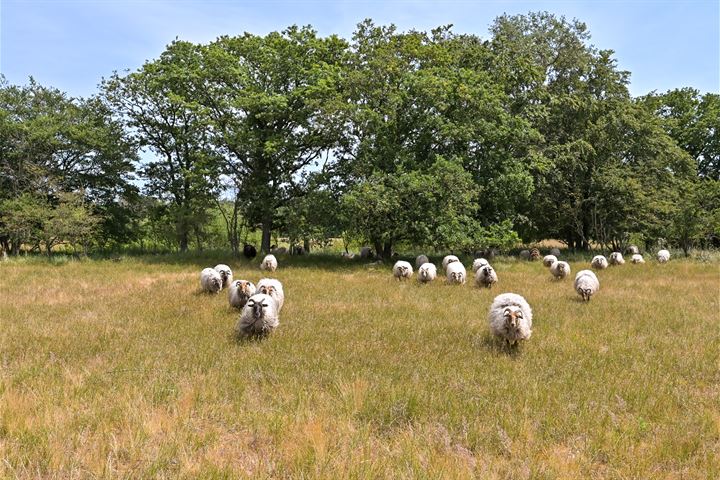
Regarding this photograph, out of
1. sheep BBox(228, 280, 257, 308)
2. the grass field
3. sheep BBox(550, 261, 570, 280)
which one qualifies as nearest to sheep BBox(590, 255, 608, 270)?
sheep BBox(550, 261, 570, 280)

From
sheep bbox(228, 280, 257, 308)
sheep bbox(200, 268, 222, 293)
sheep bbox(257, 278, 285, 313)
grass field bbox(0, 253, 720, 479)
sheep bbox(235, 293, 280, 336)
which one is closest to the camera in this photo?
grass field bbox(0, 253, 720, 479)

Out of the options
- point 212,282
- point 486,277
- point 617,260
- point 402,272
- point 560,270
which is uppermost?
point 617,260

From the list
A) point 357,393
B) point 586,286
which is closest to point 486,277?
point 586,286

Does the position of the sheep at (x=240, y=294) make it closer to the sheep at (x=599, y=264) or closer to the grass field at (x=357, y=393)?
the grass field at (x=357, y=393)

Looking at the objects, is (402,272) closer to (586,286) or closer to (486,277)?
(486,277)

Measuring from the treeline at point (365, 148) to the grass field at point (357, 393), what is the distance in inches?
516

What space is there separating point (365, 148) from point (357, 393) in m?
20.9

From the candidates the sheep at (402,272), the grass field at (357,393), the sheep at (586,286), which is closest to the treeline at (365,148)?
the sheep at (402,272)

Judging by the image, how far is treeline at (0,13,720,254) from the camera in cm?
2483

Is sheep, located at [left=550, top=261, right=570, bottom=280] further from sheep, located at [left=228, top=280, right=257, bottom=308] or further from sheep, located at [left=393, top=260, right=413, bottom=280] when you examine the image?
sheep, located at [left=228, top=280, right=257, bottom=308]

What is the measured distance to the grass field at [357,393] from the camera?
4.56m

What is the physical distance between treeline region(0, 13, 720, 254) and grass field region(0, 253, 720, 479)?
13.1m

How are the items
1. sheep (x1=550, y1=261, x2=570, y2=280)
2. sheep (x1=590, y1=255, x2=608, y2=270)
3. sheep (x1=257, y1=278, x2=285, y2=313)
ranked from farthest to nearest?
1. sheep (x1=590, y1=255, x2=608, y2=270)
2. sheep (x1=550, y1=261, x2=570, y2=280)
3. sheep (x1=257, y1=278, x2=285, y2=313)

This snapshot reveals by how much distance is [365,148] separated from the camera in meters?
25.6
